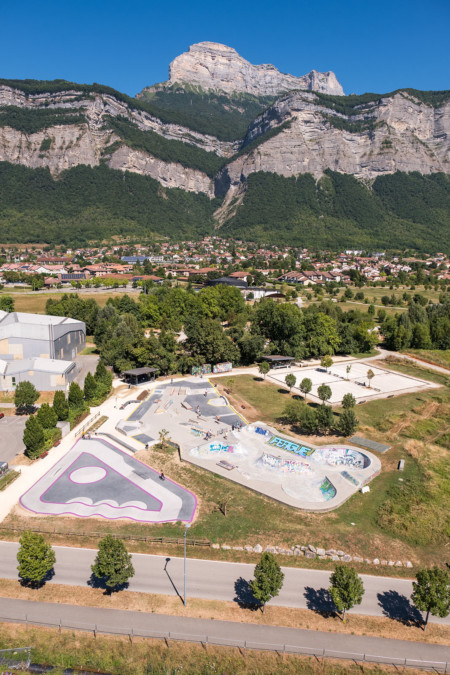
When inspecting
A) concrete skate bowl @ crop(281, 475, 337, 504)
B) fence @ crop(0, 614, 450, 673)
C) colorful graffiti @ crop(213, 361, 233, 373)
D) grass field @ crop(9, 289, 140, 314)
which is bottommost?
fence @ crop(0, 614, 450, 673)

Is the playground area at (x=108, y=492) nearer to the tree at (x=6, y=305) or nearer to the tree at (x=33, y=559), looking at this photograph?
the tree at (x=33, y=559)

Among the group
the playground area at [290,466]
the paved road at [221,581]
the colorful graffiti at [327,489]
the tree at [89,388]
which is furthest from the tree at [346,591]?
the tree at [89,388]

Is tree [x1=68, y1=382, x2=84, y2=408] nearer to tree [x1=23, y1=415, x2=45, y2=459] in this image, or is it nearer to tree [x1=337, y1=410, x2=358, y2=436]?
tree [x1=23, y1=415, x2=45, y2=459]

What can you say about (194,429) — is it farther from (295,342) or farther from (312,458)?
(295,342)

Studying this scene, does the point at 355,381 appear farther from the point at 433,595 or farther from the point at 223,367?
the point at 433,595

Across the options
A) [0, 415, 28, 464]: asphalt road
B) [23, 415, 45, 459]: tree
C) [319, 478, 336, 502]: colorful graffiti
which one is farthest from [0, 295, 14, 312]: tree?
[319, 478, 336, 502]: colorful graffiti

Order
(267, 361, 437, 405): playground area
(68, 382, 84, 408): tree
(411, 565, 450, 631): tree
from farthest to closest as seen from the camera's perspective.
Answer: (267, 361, 437, 405): playground area < (68, 382, 84, 408): tree < (411, 565, 450, 631): tree
